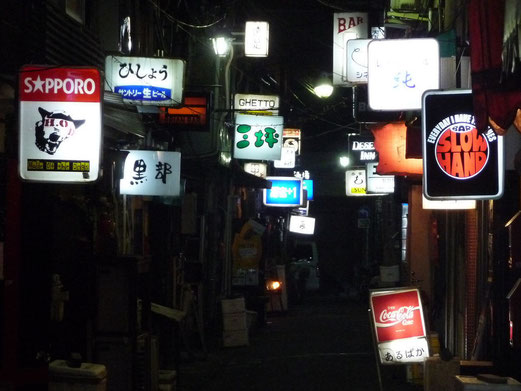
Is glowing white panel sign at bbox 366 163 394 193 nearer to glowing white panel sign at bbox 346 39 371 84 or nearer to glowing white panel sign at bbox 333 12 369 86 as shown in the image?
glowing white panel sign at bbox 333 12 369 86

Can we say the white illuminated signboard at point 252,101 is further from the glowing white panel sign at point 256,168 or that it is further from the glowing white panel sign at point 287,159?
the glowing white panel sign at point 287,159

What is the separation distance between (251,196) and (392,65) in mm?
21471

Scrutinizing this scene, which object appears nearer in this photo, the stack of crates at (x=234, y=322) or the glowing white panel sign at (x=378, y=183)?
the stack of crates at (x=234, y=322)

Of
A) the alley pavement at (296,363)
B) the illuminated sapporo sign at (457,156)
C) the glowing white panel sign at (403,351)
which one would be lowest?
the alley pavement at (296,363)

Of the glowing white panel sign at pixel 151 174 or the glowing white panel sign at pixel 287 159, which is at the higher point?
the glowing white panel sign at pixel 287 159

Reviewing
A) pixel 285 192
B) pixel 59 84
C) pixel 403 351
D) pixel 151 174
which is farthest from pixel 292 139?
pixel 59 84

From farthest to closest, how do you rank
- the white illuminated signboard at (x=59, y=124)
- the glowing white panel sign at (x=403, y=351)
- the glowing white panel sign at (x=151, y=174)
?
1. the glowing white panel sign at (x=151, y=174)
2. the glowing white panel sign at (x=403, y=351)
3. the white illuminated signboard at (x=59, y=124)

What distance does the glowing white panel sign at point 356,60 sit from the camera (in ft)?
58.2

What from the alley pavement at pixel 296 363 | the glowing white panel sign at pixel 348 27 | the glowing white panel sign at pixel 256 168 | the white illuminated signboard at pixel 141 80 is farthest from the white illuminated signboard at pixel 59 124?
the glowing white panel sign at pixel 256 168

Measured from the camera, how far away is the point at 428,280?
63.0 feet

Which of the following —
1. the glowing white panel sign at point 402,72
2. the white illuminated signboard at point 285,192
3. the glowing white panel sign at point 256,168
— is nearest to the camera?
the glowing white panel sign at point 402,72

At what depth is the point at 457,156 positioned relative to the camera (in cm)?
868

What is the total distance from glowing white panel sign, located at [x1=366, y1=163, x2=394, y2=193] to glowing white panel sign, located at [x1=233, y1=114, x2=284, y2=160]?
5.03 metres

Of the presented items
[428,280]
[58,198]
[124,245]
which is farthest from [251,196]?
[58,198]
